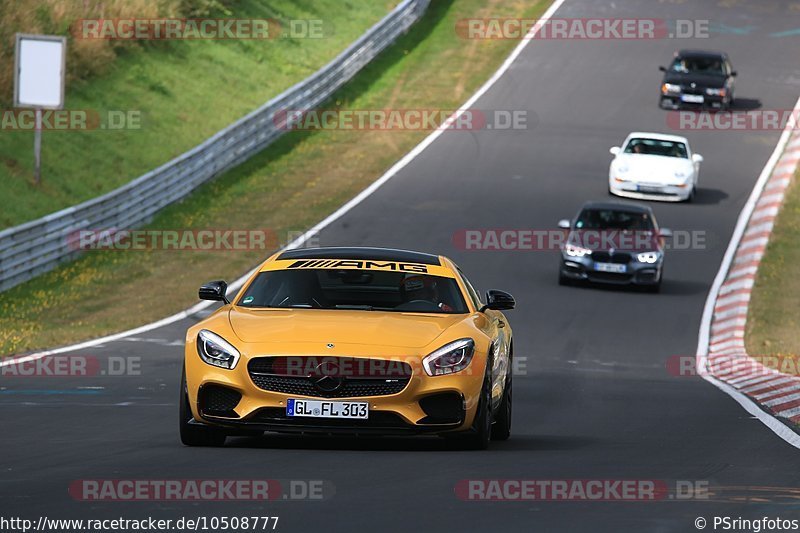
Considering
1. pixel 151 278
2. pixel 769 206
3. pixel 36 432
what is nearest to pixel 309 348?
pixel 36 432

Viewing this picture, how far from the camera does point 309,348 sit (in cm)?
1090

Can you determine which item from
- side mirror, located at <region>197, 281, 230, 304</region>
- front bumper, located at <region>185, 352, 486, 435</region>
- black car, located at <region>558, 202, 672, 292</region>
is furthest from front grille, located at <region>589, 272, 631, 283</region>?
front bumper, located at <region>185, 352, 486, 435</region>

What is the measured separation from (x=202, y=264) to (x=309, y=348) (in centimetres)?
1898

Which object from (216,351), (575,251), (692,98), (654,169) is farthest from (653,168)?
(216,351)

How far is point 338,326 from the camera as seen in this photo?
1120cm

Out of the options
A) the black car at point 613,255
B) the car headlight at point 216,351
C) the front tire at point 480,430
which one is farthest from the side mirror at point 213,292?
the black car at point 613,255

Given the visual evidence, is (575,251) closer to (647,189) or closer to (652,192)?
(647,189)

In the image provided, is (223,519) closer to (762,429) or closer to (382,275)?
(382,275)

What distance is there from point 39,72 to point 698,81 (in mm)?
20549

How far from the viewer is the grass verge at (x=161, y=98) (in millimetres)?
32500

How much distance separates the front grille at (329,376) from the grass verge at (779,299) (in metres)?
12.5

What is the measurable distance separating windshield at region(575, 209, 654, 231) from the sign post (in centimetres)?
969

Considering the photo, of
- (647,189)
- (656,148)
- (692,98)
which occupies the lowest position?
(647,189)

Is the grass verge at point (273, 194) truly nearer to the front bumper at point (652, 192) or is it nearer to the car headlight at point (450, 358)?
the front bumper at point (652, 192)
